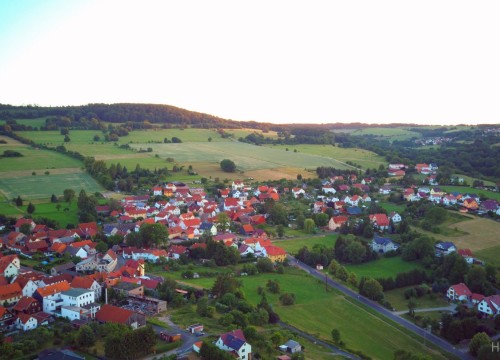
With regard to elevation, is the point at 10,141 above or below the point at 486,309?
above

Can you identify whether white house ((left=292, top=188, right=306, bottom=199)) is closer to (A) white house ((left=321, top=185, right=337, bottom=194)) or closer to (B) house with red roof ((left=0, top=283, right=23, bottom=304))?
(A) white house ((left=321, top=185, right=337, bottom=194))

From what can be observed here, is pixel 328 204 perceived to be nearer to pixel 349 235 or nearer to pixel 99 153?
pixel 349 235

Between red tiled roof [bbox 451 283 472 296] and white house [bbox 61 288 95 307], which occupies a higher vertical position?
white house [bbox 61 288 95 307]

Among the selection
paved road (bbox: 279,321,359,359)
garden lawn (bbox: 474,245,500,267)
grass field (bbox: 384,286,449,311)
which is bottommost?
grass field (bbox: 384,286,449,311)

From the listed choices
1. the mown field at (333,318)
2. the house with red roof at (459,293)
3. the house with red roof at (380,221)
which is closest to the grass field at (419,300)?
the house with red roof at (459,293)

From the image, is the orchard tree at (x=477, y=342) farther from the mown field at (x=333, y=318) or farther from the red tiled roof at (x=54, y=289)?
the red tiled roof at (x=54, y=289)

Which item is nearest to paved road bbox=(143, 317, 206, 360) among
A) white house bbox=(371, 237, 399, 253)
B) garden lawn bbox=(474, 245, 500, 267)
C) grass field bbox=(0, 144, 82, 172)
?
white house bbox=(371, 237, 399, 253)

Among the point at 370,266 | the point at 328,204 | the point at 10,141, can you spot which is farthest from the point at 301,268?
the point at 10,141
